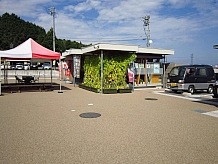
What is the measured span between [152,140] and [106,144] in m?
1.13

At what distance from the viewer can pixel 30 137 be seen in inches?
210

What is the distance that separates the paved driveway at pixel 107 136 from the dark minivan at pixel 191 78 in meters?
5.63

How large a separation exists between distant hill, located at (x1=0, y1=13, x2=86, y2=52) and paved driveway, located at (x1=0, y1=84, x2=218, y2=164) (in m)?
64.5

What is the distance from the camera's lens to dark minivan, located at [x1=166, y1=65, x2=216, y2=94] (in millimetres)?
14054

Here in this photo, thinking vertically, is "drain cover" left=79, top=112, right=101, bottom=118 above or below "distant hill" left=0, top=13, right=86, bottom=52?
below

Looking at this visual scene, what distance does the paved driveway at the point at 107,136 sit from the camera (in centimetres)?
422

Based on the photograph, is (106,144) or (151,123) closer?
(106,144)

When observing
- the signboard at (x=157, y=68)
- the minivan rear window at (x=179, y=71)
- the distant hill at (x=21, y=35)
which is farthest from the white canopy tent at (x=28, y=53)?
the distant hill at (x=21, y=35)

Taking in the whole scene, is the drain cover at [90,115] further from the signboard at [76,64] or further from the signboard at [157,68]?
the signboard at [157,68]

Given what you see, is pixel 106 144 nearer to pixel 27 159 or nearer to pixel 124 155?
pixel 124 155

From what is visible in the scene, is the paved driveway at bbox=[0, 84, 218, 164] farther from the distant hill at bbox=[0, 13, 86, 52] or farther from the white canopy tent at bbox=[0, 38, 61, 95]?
the distant hill at bbox=[0, 13, 86, 52]

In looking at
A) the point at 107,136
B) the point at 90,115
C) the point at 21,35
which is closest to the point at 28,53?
the point at 90,115

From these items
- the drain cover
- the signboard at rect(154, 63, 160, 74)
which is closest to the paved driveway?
the drain cover

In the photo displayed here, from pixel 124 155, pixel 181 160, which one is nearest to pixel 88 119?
pixel 124 155
